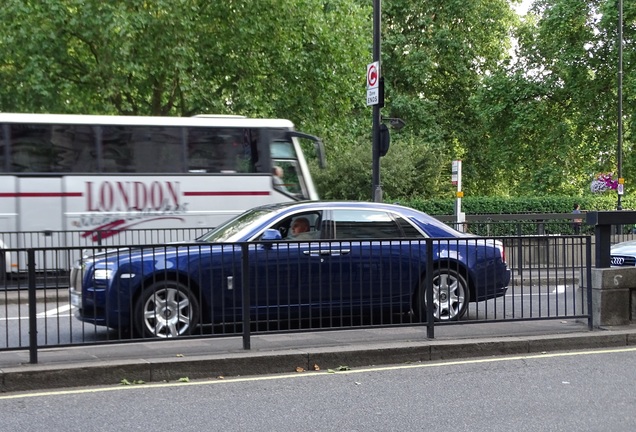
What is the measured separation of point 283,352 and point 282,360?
0.15m

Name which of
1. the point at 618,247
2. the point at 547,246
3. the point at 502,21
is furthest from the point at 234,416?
the point at 502,21

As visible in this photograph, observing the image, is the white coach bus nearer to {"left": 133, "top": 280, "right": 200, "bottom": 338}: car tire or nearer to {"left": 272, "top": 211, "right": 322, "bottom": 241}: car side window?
{"left": 272, "top": 211, "right": 322, "bottom": 241}: car side window

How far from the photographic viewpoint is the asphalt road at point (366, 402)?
6242 mm

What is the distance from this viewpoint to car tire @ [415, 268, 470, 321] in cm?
921

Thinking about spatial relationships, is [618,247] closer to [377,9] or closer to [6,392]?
[377,9]

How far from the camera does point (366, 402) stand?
693 centimetres

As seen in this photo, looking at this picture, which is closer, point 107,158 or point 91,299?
point 91,299

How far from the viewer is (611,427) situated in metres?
6.19

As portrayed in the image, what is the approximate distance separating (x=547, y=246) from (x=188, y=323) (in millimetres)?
4078

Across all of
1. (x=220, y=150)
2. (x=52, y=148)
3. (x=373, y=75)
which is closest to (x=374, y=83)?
(x=373, y=75)

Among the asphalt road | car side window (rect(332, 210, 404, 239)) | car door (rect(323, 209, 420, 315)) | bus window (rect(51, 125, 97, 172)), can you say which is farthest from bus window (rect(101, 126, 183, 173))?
the asphalt road

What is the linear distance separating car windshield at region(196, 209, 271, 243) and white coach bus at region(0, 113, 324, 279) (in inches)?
258

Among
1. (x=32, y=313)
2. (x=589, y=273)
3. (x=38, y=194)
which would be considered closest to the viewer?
(x=32, y=313)

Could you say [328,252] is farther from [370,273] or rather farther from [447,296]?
[447,296]
